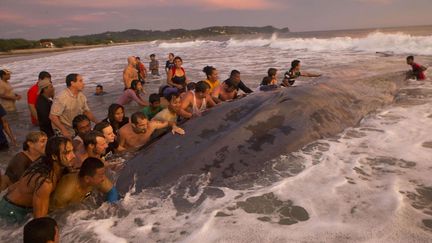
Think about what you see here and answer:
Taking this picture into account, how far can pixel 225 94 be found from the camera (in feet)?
26.9

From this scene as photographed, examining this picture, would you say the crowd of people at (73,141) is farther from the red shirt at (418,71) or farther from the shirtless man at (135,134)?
the red shirt at (418,71)

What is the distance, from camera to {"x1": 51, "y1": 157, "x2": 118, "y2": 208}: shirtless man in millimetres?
3750

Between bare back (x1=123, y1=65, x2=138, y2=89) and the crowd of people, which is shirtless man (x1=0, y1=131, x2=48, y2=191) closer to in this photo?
the crowd of people

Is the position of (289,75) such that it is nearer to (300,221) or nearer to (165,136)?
(165,136)

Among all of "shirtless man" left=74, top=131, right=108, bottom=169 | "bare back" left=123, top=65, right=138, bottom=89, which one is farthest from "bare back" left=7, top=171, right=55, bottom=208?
"bare back" left=123, top=65, right=138, bottom=89

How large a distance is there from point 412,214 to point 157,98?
496 cm

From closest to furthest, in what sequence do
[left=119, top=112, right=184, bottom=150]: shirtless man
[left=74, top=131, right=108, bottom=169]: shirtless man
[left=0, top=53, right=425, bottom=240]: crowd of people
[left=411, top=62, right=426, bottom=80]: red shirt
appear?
[left=0, top=53, right=425, bottom=240]: crowd of people → [left=74, top=131, right=108, bottom=169]: shirtless man → [left=119, top=112, right=184, bottom=150]: shirtless man → [left=411, top=62, right=426, bottom=80]: red shirt

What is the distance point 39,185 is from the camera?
3559 millimetres

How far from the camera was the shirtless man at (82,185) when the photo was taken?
148 inches

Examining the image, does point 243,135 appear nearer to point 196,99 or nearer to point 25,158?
point 196,99

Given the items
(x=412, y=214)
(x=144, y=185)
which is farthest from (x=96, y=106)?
(x=412, y=214)

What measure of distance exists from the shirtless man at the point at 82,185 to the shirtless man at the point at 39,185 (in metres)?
0.12

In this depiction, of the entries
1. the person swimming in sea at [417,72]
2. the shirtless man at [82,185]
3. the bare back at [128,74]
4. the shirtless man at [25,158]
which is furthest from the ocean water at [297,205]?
the bare back at [128,74]

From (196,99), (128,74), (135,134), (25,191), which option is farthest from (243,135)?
(128,74)
